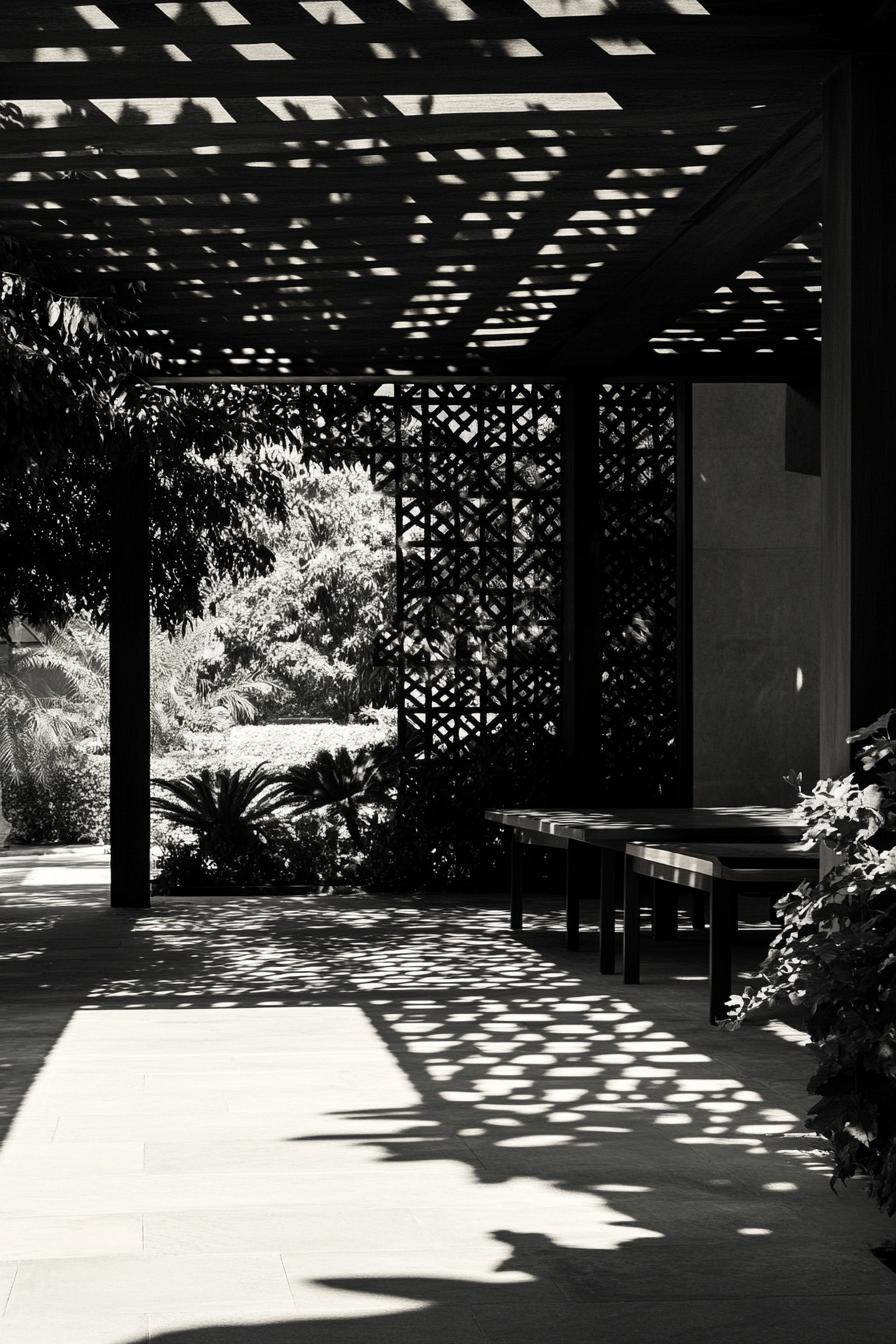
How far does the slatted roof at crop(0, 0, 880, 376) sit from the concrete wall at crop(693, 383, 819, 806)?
193 cm

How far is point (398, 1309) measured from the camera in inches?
125

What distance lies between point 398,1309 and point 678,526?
9.12 m

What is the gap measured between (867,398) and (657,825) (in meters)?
3.66

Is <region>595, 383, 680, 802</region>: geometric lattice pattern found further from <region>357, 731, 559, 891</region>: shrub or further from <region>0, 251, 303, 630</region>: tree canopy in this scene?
<region>0, 251, 303, 630</region>: tree canopy

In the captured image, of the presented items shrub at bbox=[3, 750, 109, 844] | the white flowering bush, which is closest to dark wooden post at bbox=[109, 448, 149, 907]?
shrub at bbox=[3, 750, 109, 844]

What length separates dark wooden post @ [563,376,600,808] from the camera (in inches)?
440

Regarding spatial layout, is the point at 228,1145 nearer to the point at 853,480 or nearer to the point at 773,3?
the point at 853,480

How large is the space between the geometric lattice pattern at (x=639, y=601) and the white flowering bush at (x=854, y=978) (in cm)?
773

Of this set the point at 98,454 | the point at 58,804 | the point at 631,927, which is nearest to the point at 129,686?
the point at 98,454

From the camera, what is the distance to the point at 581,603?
443 inches

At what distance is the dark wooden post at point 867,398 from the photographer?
4.49m

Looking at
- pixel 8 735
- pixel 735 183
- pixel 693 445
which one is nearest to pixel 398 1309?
pixel 735 183

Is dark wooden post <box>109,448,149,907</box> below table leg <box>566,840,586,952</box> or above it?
above

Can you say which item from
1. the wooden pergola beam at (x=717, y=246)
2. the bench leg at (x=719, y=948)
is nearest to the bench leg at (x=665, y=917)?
the bench leg at (x=719, y=948)
